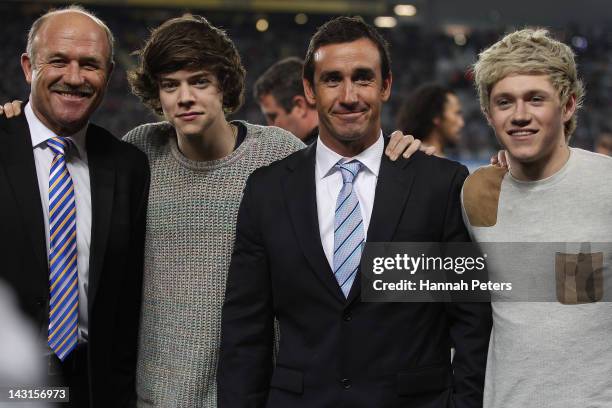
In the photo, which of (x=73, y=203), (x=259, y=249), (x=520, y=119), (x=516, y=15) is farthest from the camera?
(x=516, y=15)

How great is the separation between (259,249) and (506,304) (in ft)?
2.33

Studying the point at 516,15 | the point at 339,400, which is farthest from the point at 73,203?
the point at 516,15

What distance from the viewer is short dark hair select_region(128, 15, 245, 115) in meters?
2.37

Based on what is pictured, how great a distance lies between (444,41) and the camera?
21797 millimetres

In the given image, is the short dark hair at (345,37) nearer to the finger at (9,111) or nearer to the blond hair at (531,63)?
the blond hair at (531,63)

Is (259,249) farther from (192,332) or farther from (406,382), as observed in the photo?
(406,382)

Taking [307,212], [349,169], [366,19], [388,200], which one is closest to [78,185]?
[307,212]

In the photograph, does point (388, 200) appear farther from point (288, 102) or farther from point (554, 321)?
point (288, 102)

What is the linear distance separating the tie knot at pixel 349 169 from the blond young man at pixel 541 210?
0.32 metres

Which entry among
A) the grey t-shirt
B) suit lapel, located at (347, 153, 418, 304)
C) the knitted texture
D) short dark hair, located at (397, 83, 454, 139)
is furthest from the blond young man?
short dark hair, located at (397, 83, 454, 139)

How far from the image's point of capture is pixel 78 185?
2408 millimetres

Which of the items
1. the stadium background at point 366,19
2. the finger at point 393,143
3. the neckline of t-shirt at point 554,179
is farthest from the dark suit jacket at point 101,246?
the stadium background at point 366,19

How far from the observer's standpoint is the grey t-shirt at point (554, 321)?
1883 millimetres

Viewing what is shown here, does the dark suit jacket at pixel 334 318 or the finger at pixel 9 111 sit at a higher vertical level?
the finger at pixel 9 111
